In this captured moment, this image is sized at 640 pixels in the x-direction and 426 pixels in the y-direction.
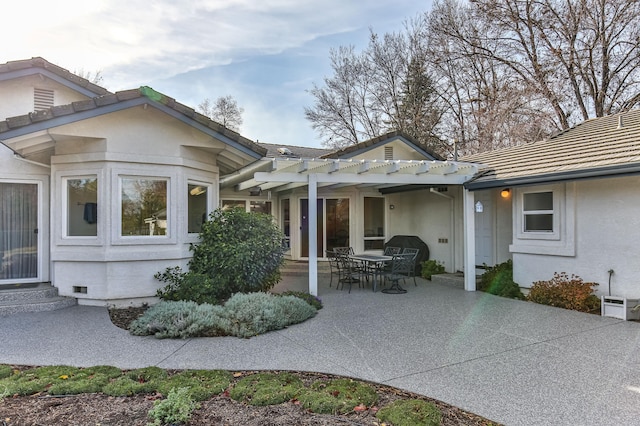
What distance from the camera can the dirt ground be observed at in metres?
3.49

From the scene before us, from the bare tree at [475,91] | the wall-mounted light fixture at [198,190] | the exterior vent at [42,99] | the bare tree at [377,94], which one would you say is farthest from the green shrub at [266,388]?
the bare tree at [377,94]

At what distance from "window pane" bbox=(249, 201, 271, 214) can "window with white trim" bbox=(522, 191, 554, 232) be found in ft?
32.1

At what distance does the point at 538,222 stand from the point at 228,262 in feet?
23.8

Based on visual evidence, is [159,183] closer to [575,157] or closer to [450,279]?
[450,279]

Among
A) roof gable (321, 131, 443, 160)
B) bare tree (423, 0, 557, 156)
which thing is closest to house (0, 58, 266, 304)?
roof gable (321, 131, 443, 160)

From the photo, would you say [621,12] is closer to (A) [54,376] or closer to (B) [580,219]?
(B) [580,219]

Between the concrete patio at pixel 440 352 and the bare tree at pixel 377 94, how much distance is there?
19.3m

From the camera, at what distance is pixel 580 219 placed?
839 centimetres

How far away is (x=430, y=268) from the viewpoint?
12.4 m

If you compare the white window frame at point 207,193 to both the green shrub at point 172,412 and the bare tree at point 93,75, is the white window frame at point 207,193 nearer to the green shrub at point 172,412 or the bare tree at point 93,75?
the green shrub at point 172,412

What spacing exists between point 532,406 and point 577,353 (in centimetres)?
214

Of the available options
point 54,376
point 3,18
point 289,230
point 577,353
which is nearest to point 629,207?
point 577,353

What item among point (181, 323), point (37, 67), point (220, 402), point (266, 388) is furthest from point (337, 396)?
point (37, 67)

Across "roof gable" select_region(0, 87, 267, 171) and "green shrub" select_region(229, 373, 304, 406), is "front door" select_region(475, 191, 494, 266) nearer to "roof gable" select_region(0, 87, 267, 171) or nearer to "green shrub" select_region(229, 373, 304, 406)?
"roof gable" select_region(0, 87, 267, 171)
